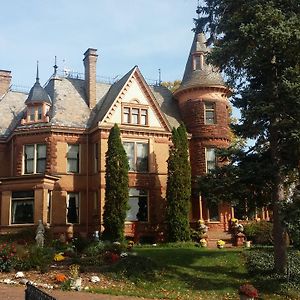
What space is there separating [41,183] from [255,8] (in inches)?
637

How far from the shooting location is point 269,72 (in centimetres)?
1830

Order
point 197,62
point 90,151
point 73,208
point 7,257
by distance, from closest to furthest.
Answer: point 7,257 < point 73,208 < point 90,151 < point 197,62

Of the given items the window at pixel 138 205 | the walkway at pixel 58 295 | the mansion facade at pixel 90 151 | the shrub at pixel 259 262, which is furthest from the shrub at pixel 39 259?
the window at pixel 138 205

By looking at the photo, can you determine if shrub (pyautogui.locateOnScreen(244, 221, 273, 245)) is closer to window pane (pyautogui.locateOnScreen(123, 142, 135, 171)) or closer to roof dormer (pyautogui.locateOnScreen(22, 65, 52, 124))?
window pane (pyautogui.locateOnScreen(123, 142, 135, 171))

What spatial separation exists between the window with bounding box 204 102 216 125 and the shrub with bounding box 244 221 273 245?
737 centimetres

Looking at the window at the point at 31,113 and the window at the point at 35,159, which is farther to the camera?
the window at the point at 31,113

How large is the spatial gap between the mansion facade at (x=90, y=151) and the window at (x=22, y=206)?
6cm

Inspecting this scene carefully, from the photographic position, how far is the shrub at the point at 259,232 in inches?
1136

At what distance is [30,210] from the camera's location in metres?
28.3

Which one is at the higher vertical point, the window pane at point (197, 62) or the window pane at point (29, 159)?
the window pane at point (197, 62)

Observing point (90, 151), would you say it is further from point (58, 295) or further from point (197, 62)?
point (58, 295)

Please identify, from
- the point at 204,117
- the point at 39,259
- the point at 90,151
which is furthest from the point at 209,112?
the point at 39,259

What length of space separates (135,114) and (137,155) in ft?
8.70

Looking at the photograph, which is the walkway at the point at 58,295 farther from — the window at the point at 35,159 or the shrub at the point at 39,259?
the window at the point at 35,159
